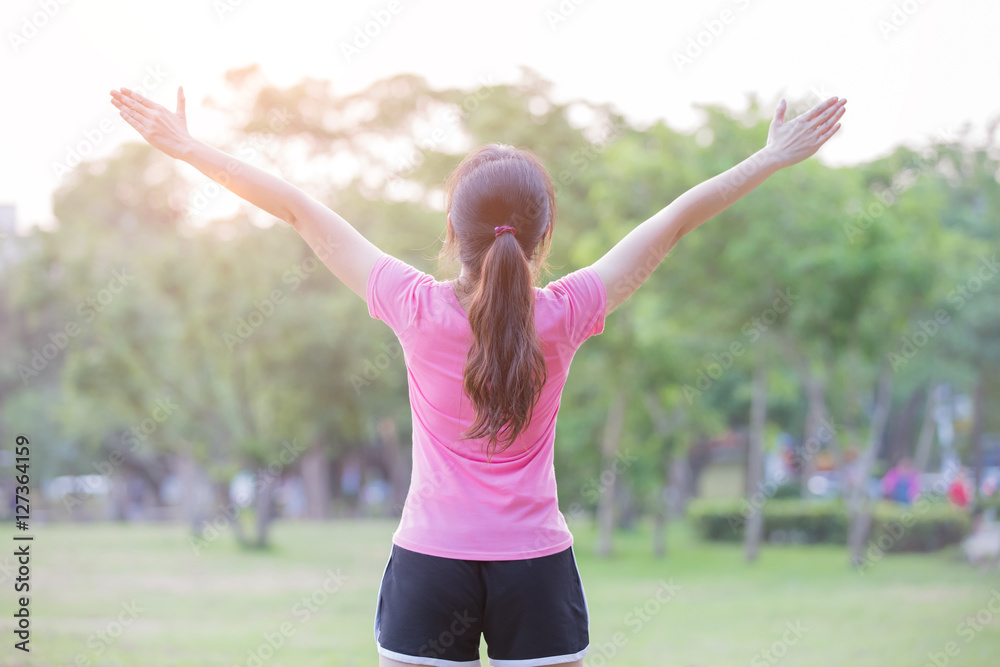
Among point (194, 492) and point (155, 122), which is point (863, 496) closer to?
point (155, 122)

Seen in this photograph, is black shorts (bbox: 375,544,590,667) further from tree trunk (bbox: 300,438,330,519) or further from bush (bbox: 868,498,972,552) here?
tree trunk (bbox: 300,438,330,519)

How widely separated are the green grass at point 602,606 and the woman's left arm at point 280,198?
5.38 m

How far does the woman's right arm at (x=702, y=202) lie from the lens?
161cm

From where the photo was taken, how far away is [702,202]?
5.44 feet

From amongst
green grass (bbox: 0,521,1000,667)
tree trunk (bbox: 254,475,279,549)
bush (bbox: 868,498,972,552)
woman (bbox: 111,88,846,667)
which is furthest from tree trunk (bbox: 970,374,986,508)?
woman (bbox: 111,88,846,667)

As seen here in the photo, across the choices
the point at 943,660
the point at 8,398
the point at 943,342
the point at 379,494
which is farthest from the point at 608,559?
the point at 379,494

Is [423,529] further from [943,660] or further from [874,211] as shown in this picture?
[874,211]

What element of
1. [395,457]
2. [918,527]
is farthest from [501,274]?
[395,457]

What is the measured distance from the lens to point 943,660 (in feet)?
20.4

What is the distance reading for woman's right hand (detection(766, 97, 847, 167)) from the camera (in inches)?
69.4

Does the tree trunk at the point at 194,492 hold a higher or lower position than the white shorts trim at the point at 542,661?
lower

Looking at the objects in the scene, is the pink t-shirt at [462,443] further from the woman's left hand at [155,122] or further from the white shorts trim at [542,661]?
the woman's left hand at [155,122]

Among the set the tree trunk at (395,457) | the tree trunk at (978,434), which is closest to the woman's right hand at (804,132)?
the tree trunk at (978,434)

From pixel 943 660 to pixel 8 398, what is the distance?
82.4 feet
